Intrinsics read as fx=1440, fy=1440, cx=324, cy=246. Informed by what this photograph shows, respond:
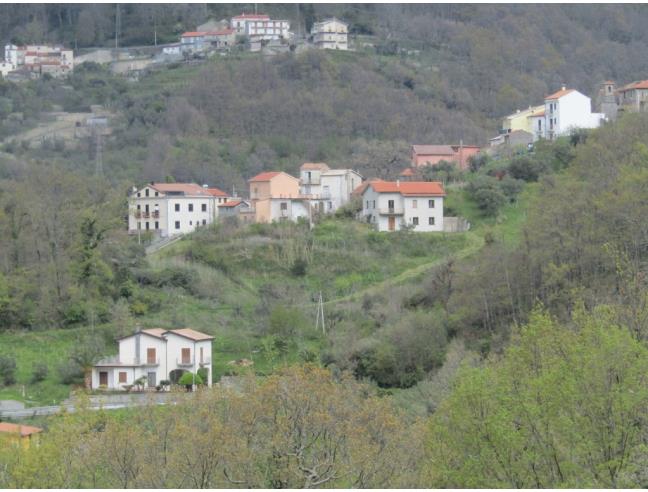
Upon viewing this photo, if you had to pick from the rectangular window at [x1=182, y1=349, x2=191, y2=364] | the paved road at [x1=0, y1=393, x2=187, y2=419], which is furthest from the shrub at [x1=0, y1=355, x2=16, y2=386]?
the rectangular window at [x1=182, y1=349, x2=191, y2=364]

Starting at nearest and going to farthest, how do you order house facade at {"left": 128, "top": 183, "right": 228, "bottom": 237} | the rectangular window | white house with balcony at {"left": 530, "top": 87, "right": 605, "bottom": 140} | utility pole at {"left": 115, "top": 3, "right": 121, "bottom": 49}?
the rectangular window
house facade at {"left": 128, "top": 183, "right": 228, "bottom": 237}
white house with balcony at {"left": 530, "top": 87, "right": 605, "bottom": 140}
utility pole at {"left": 115, "top": 3, "right": 121, "bottom": 49}

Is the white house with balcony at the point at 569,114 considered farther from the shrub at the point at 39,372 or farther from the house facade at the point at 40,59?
the house facade at the point at 40,59

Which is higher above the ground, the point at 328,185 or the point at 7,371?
the point at 328,185

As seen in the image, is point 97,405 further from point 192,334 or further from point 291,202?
point 291,202

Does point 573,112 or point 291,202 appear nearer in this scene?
point 291,202

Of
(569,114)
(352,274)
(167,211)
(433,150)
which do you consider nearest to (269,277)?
(352,274)

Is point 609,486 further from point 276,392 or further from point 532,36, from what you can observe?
point 532,36

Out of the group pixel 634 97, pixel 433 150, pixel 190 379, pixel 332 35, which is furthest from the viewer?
pixel 332 35

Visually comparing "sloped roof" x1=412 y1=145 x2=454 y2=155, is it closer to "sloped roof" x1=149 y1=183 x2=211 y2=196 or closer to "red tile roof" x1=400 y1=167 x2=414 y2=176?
"red tile roof" x1=400 y1=167 x2=414 y2=176
